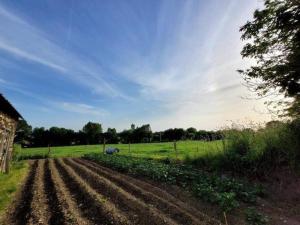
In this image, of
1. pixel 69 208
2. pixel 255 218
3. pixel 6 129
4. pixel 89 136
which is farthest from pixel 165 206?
pixel 89 136

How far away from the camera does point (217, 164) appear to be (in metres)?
11.4

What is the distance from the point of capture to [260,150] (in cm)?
993

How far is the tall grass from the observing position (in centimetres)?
898

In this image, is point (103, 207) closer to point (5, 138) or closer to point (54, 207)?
point (54, 207)

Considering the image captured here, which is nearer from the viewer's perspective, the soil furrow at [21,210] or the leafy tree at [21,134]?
the soil furrow at [21,210]

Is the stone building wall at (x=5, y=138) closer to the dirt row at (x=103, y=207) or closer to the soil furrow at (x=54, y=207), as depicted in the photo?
the dirt row at (x=103, y=207)

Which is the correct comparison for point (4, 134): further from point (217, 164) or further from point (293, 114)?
point (293, 114)

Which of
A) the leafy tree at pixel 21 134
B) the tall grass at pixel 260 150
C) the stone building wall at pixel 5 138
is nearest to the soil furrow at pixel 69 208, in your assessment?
the stone building wall at pixel 5 138

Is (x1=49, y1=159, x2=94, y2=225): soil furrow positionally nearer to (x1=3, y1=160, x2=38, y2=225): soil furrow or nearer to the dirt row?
the dirt row

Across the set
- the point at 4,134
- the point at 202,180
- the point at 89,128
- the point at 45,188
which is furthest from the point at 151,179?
the point at 89,128

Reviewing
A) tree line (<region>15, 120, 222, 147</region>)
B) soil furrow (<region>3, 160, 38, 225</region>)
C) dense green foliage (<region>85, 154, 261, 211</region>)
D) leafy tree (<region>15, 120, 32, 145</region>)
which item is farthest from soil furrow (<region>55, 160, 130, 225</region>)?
tree line (<region>15, 120, 222, 147</region>)

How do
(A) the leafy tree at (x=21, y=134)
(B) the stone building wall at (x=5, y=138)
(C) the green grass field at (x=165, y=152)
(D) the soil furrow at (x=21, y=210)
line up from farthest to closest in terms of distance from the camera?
1. (A) the leafy tree at (x=21, y=134)
2. (C) the green grass field at (x=165, y=152)
3. (B) the stone building wall at (x=5, y=138)
4. (D) the soil furrow at (x=21, y=210)

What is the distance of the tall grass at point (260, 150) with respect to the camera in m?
8.98

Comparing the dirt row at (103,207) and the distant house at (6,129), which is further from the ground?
the distant house at (6,129)
